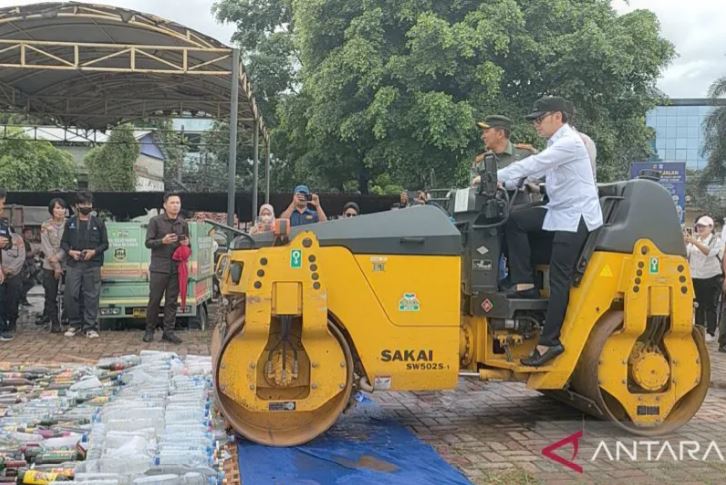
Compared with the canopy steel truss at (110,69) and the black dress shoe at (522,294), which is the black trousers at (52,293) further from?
the black dress shoe at (522,294)

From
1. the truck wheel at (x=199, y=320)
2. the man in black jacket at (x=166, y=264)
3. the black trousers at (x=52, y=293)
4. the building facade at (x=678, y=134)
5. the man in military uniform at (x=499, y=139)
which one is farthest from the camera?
the building facade at (x=678, y=134)

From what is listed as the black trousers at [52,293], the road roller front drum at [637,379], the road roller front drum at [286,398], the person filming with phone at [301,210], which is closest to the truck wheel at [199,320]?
the black trousers at [52,293]

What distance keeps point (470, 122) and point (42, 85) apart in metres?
9.62

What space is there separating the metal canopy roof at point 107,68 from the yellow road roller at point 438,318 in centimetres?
755

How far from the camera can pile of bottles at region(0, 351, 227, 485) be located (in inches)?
169

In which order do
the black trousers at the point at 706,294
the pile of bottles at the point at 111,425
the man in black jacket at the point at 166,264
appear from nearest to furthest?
1. the pile of bottles at the point at 111,425
2. the man in black jacket at the point at 166,264
3. the black trousers at the point at 706,294

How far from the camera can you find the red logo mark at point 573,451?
194 inches

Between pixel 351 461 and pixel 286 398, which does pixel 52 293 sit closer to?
pixel 286 398

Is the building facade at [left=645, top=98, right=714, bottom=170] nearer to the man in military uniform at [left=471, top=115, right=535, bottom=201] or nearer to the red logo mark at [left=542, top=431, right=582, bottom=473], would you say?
the man in military uniform at [left=471, top=115, right=535, bottom=201]

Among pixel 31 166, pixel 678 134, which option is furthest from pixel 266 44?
pixel 678 134

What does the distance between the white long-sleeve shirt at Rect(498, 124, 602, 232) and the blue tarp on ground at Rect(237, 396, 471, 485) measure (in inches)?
75.7

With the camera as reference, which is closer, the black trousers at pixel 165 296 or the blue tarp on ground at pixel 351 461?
the blue tarp on ground at pixel 351 461

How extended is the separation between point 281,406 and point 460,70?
1359cm

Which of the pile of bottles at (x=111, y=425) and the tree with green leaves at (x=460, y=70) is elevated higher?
the tree with green leaves at (x=460, y=70)
